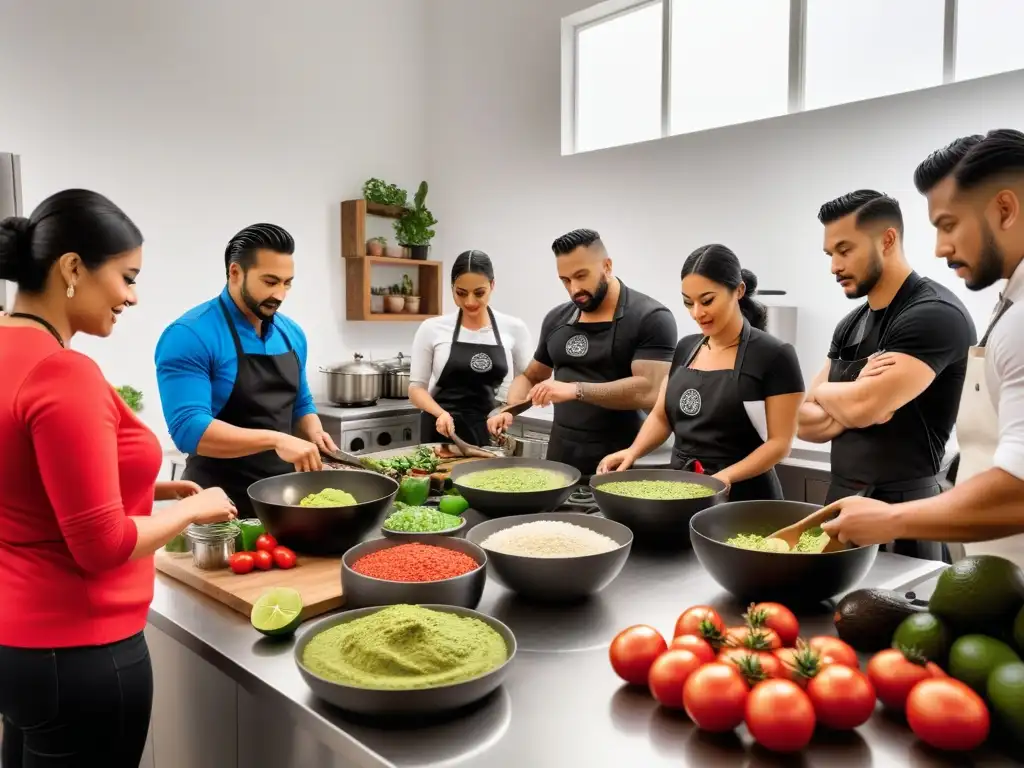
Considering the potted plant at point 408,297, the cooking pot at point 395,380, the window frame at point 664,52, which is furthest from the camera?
the potted plant at point 408,297

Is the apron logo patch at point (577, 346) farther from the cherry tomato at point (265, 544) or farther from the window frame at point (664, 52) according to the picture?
the window frame at point (664, 52)

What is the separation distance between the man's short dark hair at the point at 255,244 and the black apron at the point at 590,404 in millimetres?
1239

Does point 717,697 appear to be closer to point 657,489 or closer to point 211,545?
point 657,489

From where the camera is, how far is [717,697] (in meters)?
1.05

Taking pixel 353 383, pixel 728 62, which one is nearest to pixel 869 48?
pixel 728 62

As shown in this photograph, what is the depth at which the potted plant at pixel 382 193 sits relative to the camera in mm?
5340

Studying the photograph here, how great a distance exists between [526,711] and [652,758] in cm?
21

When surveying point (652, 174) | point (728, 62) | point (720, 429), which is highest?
point (728, 62)

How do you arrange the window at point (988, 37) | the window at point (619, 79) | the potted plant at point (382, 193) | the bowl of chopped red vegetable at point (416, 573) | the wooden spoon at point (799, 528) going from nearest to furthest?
the bowl of chopped red vegetable at point (416, 573) → the wooden spoon at point (799, 528) → the window at point (988, 37) → the window at point (619, 79) → the potted plant at point (382, 193)

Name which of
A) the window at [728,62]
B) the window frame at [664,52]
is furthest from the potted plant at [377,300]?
the window at [728,62]

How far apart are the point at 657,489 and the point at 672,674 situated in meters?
0.93

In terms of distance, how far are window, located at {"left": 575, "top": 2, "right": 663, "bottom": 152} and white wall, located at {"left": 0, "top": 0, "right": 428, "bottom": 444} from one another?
55.4 inches

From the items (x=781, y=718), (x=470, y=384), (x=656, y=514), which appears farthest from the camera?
(x=470, y=384)

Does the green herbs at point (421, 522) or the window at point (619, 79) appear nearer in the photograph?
the green herbs at point (421, 522)
